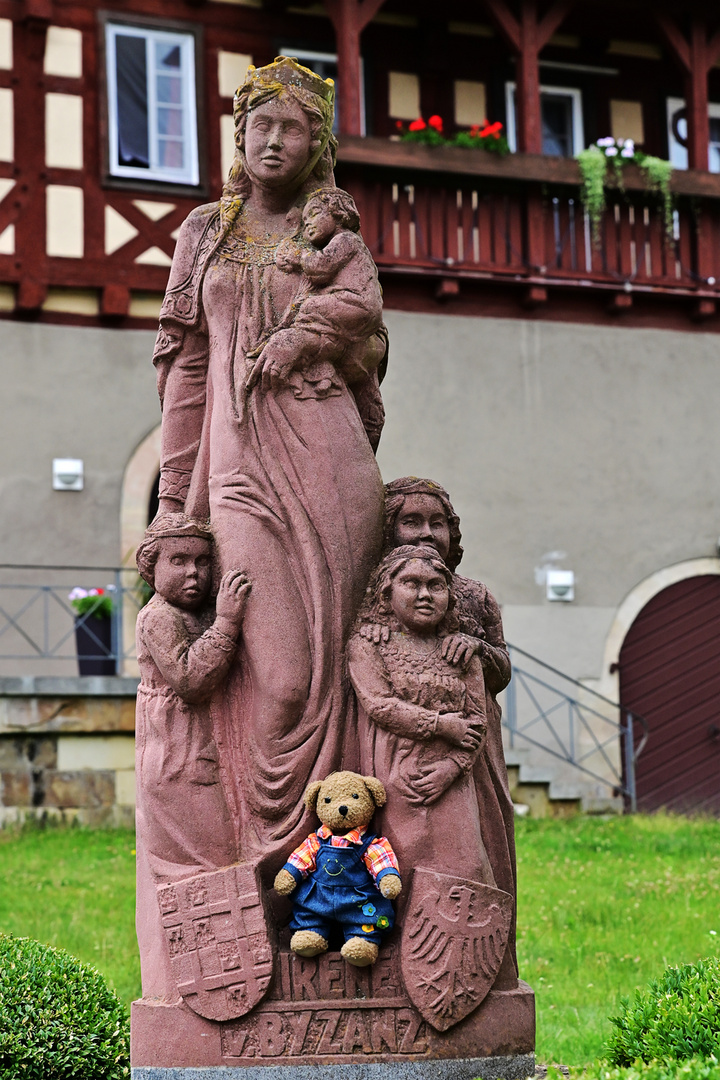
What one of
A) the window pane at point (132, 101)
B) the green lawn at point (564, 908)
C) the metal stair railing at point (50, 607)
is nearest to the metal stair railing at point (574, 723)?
the green lawn at point (564, 908)

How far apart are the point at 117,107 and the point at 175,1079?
12932 mm

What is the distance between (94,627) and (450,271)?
16.4ft

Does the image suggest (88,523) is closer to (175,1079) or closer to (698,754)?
(698,754)

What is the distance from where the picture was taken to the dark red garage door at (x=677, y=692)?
16.4 meters

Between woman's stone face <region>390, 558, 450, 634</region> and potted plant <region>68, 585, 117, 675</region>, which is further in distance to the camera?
potted plant <region>68, 585, 117, 675</region>

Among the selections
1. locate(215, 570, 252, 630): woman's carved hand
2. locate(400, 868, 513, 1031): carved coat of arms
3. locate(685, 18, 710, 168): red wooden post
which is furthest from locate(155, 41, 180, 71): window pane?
locate(400, 868, 513, 1031): carved coat of arms

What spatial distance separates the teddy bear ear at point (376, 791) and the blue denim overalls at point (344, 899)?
13 centimetres

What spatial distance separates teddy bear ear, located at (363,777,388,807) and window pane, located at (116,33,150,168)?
40.2 feet

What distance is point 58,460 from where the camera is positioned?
1502 centimetres

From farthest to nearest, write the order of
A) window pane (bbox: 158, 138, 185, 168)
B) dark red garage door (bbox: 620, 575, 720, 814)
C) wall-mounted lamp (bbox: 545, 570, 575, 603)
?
Answer: dark red garage door (bbox: 620, 575, 720, 814) → wall-mounted lamp (bbox: 545, 570, 575, 603) → window pane (bbox: 158, 138, 185, 168)

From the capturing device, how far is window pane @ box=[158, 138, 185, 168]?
15.8 meters

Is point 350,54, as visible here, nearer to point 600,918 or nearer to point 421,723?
point 600,918

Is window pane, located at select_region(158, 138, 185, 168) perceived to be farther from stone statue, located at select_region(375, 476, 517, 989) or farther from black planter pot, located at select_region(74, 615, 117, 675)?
stone statue, located at select_region(375, 476, 517, 989)

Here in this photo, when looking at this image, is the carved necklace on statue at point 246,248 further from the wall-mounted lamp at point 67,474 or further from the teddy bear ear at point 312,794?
the wall-mounted lamp at point 67,474
